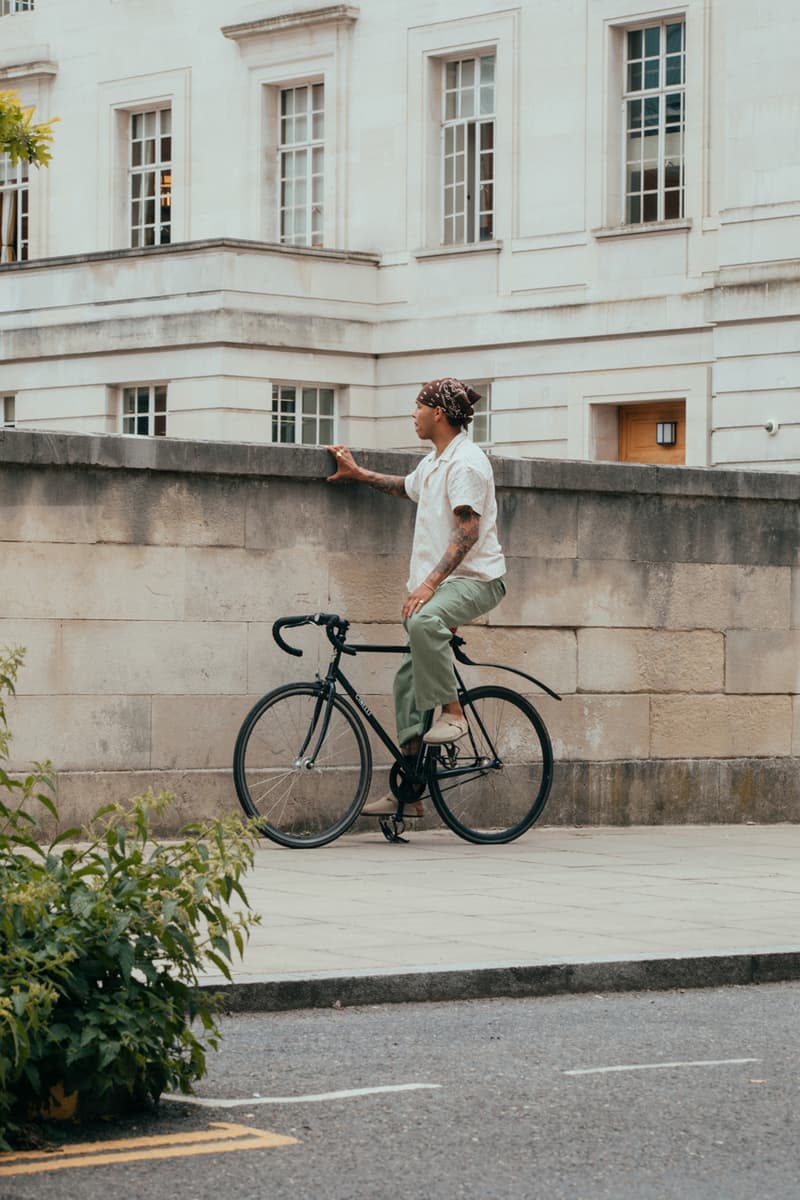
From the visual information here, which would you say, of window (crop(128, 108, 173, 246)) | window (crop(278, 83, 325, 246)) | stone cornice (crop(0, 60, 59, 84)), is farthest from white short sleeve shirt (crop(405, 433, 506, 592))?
stone cornice (crop(0, 60, 59, 84))

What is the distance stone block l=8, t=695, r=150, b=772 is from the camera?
1082 cm

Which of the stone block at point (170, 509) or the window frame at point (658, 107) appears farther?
the window frame at point (658, 107)

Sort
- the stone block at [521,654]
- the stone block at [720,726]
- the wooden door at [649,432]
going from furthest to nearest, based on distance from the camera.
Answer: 1. the wooden door at [649,432]
2. the stone block at [720,726]
3. the stone block at [521,654]

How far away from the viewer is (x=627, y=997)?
7570 mm

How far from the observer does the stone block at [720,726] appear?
1285 cm

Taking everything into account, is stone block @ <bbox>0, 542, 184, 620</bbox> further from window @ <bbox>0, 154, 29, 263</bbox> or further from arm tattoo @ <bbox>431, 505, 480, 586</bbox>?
window @ <bbox>0, 154, 29, 263</bbox>

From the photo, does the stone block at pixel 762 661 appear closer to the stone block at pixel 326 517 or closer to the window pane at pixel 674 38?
the stone block at pixel 326 517

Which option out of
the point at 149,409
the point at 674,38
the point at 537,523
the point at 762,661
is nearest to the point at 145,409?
the point at 149,409

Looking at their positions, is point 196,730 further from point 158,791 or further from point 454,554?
point 454,554

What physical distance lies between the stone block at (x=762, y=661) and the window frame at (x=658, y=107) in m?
17.0

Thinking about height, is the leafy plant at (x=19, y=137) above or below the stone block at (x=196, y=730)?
above

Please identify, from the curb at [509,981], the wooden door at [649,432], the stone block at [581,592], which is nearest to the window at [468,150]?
the wooden door at [649,432]

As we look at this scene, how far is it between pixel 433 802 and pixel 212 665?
50.3 inches

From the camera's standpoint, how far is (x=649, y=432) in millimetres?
30562
